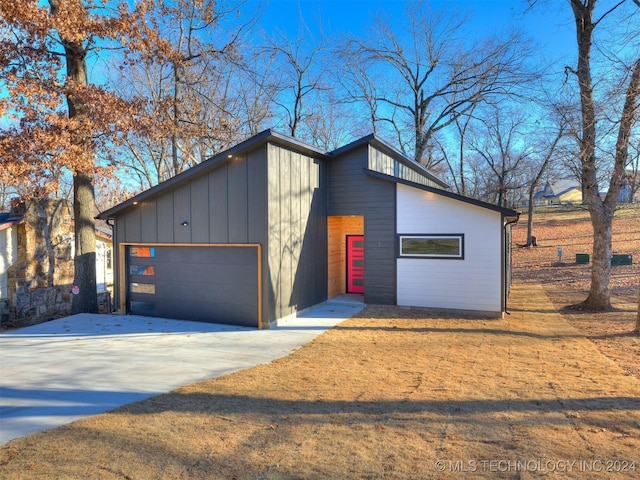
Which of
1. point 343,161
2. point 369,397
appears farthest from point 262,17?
point 369,397

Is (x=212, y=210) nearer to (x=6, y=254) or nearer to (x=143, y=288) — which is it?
(x=143, y=288)

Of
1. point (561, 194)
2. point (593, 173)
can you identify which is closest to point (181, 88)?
point (593, 173)

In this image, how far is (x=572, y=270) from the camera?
17000 mm

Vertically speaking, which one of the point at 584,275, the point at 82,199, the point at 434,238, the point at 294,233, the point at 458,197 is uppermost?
the point at 82,199

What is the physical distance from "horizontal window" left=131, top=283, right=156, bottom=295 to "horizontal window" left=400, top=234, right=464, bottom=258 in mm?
6395

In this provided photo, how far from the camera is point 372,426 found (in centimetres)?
360

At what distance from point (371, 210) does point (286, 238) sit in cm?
266

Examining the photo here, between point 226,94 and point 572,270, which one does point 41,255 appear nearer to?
point 226,94

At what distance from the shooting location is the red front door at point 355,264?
12320mm

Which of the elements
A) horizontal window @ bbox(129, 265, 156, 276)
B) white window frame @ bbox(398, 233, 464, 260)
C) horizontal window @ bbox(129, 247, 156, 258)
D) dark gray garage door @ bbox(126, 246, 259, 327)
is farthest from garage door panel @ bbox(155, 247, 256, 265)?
white window frame @ bbox(398, 233, 464, 260)

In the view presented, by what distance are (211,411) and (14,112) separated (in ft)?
31.7

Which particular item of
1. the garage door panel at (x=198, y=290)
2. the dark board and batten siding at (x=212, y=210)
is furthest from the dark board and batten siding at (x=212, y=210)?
the garage door panel at (x=198, y=290)

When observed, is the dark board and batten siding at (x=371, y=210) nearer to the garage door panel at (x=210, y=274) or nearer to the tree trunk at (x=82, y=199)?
the garage door panel at (x=210, y=274)

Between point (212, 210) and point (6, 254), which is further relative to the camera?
point (6, 254)
